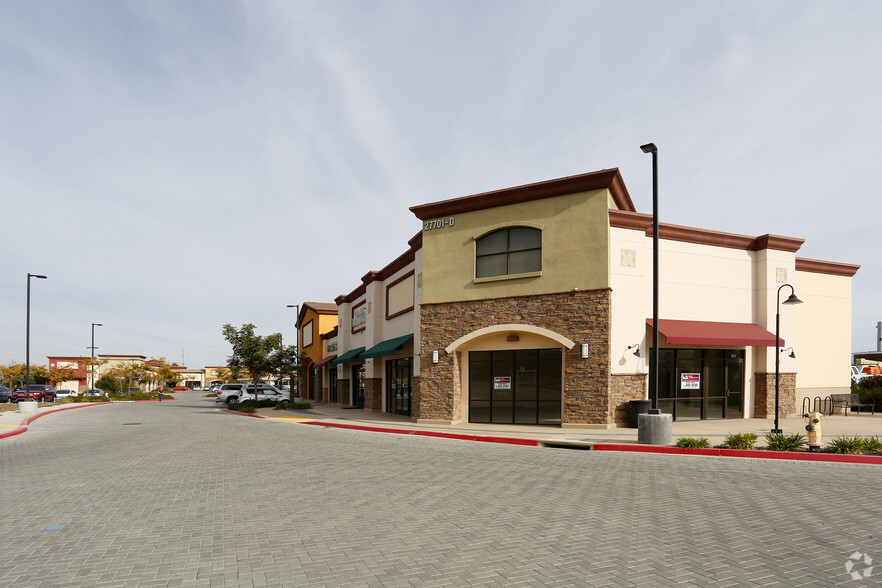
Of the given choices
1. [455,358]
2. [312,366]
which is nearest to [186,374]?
[312,366]

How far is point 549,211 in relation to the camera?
19391mm

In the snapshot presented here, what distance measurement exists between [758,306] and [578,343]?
338 inches

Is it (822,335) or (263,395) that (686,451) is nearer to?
(822,335)

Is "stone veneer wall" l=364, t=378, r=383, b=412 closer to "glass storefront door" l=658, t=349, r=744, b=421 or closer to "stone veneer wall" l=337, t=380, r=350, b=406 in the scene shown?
"stone veneer wall" l=337, t=380, r=350, b=406

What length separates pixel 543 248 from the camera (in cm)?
1941

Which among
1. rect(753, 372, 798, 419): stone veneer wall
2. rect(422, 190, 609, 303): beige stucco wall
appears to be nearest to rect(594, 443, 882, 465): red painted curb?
rect(422, 190, 609, 303): beige stucco wall

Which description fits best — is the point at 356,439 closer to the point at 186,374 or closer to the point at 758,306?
the point at 758,306

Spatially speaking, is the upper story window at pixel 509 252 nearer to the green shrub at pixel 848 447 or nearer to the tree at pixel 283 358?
the green shrub at pixel 848 447

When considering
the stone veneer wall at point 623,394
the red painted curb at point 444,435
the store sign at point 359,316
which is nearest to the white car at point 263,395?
the store sign at point 359,316

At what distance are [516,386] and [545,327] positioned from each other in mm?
2520

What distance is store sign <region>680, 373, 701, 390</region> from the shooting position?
2025 cm

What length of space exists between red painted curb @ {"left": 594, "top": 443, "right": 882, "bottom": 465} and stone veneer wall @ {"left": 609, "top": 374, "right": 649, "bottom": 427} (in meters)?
3.89

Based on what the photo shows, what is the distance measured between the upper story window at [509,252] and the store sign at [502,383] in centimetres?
378

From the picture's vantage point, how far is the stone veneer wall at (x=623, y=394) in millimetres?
18125
